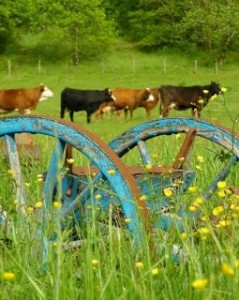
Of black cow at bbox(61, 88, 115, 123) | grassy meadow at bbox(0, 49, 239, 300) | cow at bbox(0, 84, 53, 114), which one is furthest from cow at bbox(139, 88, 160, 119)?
grassy meadow at bbox(0, 49, 239, 300)

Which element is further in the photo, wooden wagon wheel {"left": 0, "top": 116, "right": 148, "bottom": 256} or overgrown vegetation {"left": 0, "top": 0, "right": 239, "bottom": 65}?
overgrown vegetation {"left": 0, "top": 0, "right": 239, "bottom": 65}

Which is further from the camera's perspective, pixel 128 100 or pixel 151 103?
pixel 151 103

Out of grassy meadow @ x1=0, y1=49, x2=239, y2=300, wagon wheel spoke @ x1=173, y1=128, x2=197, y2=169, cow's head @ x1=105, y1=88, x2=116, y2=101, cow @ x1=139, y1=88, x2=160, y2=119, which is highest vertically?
wagon wheel spoke @ x1=173, y1=128, x2=197, y2=169

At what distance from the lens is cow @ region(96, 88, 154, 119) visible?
29.8 m

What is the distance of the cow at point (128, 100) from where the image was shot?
97.8ft

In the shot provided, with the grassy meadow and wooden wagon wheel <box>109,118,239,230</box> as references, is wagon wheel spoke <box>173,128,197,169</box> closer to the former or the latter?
wooden wagon wheel <box>109,118,239,230</box>

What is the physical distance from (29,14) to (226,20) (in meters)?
12.1

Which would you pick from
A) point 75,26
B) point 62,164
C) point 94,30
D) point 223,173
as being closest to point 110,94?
point 75,26

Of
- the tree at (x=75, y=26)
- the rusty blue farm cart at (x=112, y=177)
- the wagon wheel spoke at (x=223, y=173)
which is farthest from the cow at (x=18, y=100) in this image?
the wagon wheel spoke at (x=223, y=173)

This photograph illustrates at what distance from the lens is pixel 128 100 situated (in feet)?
98.2

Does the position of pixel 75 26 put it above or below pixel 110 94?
above

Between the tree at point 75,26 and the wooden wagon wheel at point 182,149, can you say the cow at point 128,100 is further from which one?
the wooden wagon wheel at point 182,149

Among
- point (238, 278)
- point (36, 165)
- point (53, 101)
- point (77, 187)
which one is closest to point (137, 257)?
point (238, 278)

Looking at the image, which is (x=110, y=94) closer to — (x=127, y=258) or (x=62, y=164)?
(x=62, y=164)
